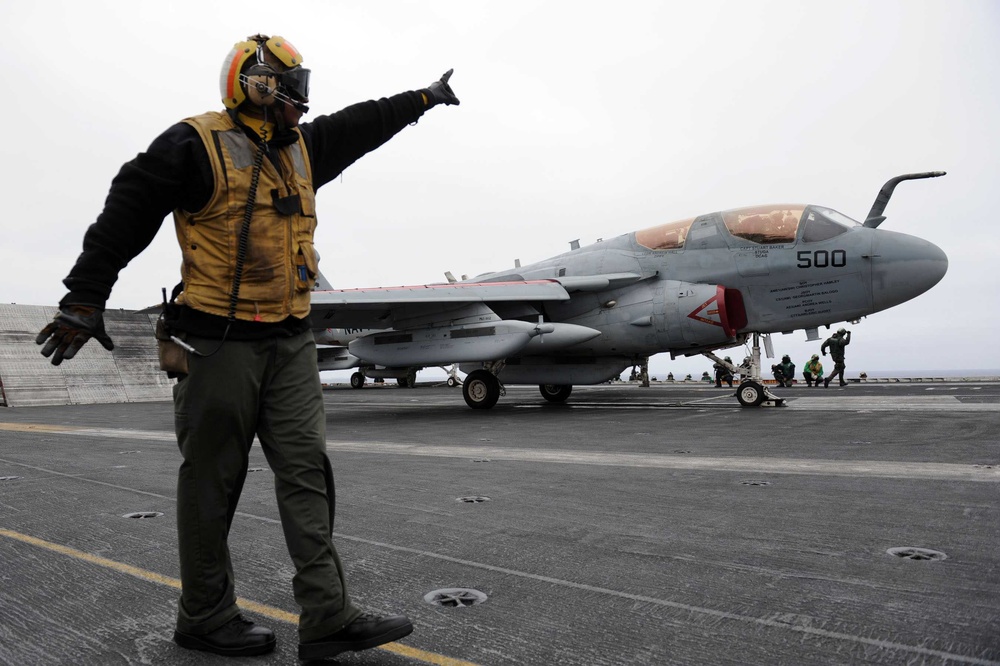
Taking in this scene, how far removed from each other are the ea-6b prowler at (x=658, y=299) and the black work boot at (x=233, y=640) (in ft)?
31.1

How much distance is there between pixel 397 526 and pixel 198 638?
1.65m

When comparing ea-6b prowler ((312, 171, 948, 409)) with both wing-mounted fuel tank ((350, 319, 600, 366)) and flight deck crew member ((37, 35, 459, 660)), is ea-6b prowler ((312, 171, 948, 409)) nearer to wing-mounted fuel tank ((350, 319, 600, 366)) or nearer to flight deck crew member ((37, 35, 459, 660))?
wing-mounted fuel tank ((350, 319, 600, 366))

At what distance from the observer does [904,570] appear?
2795 mm

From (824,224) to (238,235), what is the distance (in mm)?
10970

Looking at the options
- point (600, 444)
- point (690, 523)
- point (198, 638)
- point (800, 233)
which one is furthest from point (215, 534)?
point (800, 233)

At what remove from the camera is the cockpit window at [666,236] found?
40.4 ft

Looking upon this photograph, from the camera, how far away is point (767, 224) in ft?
37.8

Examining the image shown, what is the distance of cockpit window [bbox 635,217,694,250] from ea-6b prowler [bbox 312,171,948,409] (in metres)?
0.02

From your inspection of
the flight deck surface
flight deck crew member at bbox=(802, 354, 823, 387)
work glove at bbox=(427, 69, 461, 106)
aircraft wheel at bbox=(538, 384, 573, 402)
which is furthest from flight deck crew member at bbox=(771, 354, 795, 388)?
work glove at bbox=(427, 69, 461, 106)

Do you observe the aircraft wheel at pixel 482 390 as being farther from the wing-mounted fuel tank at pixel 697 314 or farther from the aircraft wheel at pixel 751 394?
the aircraft wheel at pixel 751 394

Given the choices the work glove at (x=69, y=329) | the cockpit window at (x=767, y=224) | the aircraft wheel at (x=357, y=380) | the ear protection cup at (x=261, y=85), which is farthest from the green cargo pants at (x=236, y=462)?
the aircraft wheel at (x=357, y=380)

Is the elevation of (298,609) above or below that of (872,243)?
below

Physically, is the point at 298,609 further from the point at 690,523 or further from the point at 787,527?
the point at 787,527

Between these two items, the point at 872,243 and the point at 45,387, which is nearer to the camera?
the point at 872,243
